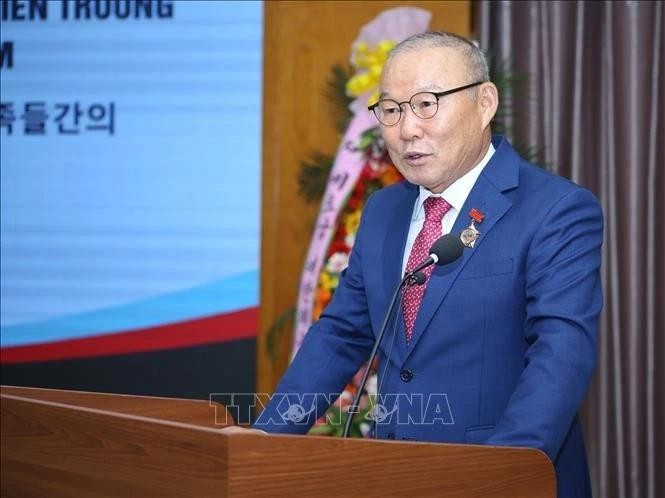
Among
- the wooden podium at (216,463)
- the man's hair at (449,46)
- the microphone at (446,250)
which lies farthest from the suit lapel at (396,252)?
the wooden podium at (216,463)

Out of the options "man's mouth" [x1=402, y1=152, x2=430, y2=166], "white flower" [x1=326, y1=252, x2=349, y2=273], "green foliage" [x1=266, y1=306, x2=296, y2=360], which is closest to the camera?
"man's mouth" [x1=402, y1=152, x2=430, y2=166]

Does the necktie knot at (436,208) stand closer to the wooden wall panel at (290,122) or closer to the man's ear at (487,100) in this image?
the man's ear at (487,100)

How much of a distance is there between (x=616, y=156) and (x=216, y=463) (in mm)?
3025

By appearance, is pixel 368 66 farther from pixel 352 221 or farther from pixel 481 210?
pixel 481 210

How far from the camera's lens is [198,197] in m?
4.60

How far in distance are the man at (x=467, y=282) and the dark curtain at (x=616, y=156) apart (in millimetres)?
1894

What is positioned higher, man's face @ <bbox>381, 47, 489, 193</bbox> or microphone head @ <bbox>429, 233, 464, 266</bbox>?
man's face @ <bbox>381, 47, 489, 193</bbox>

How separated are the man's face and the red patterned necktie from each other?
6cm

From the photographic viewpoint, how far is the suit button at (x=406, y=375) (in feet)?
6.87

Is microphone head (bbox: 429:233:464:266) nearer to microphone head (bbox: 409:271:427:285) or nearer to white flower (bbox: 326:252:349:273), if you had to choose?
microphone head (bbox: 409:271:427:285)

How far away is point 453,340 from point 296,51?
254cm

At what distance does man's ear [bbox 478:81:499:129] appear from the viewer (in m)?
2.20

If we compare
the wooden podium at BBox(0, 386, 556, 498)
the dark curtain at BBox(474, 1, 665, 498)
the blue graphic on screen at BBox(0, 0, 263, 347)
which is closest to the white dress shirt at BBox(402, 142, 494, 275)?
the wooden podium at BBox(0, 386, 556, 498)

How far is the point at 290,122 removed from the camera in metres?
4.37
